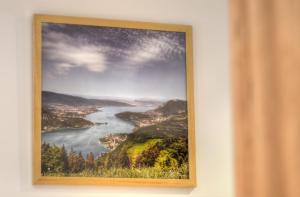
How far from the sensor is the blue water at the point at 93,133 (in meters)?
2.55

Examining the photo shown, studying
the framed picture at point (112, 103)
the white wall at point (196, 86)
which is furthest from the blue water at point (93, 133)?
the white wall at point (196, 86)

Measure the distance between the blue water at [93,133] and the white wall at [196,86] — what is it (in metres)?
0.16

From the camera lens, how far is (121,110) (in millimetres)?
2662

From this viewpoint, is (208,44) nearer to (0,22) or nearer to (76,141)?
(76,141)

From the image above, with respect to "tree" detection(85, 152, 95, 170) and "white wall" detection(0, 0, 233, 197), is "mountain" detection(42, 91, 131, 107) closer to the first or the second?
"white wall" detection(0, 0, 233, 197)

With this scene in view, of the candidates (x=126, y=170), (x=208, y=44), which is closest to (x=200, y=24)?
(x=208, y=44)

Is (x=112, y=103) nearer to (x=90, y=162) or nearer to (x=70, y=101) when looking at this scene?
(x=70, y=101)

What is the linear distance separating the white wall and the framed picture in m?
0.05

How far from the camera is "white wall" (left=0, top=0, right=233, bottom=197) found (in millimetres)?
2479

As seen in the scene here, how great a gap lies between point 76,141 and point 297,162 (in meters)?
2.24

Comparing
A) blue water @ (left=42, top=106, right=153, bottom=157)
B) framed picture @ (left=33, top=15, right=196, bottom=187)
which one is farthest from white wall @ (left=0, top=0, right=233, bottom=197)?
blue water @ (left=42, top=106, right=153, bottom=157)

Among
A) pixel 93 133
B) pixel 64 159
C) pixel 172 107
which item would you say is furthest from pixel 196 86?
pixel 64 159

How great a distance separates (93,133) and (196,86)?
654 millimetres

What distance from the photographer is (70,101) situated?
102 inches
